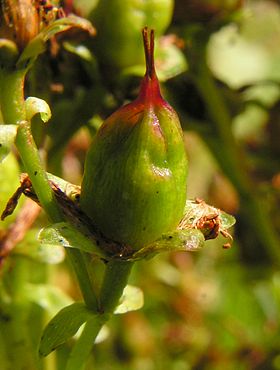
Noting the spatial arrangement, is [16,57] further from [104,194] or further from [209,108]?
[209,108]

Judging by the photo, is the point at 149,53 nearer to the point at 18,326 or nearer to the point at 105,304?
the point at 105,304

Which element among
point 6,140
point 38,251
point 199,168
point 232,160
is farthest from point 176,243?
point 199,168


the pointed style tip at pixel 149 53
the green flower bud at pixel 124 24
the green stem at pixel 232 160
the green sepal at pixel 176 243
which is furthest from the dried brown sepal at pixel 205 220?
the green stem at pixel 232 160

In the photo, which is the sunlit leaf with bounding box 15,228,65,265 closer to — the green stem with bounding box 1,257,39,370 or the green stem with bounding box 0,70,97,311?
the green stem with bounding box 1,257,39,370

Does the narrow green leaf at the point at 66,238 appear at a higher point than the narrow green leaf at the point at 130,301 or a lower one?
higher

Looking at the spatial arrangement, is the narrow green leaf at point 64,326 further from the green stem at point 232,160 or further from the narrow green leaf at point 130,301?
the green stem at point 232,160

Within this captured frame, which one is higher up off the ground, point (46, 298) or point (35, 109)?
point (35, 109)

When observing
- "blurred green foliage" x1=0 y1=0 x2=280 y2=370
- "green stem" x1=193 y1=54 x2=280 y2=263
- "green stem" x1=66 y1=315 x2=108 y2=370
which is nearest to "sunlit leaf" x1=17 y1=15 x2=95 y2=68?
"blurred green foliage" x1=0 y1=0 x2=280 y2=370
